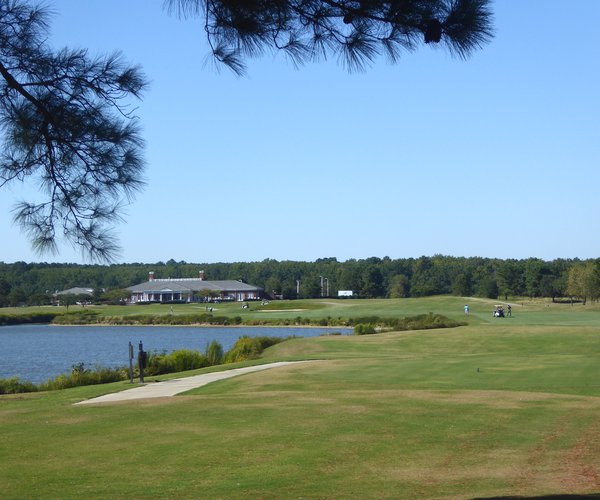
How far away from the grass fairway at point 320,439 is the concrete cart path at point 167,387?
0.74 m

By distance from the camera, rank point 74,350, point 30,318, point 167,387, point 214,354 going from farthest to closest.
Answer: point 30,318 < point 74,350 < point 214,354 < point 167,387

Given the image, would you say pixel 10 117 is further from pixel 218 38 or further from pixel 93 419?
pixel 93 419

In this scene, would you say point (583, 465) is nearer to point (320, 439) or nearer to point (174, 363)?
point (320, 439)

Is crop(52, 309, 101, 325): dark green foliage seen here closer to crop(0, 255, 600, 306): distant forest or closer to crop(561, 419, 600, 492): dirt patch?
crop(0, 255, 600, 306): distant forest

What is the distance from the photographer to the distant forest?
12588 cm

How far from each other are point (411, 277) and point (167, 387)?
14177cm

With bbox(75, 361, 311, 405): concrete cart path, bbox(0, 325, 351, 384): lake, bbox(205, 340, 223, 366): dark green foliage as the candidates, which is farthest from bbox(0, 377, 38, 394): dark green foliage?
bbox(205, 340, 223, 366): dark green foliage

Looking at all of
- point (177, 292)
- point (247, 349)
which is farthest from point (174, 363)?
A: point (177, 292)

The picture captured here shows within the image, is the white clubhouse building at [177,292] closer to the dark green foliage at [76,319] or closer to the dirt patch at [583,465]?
the dark green foliage at [76,319]

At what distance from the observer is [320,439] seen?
14.0 m

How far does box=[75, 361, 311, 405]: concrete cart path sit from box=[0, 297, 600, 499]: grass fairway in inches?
29.1

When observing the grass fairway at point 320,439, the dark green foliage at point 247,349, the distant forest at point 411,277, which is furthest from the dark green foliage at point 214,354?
the distant forest at point 411,277

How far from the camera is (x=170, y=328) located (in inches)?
3780

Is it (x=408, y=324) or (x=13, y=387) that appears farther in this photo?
(x=408, y=324)
